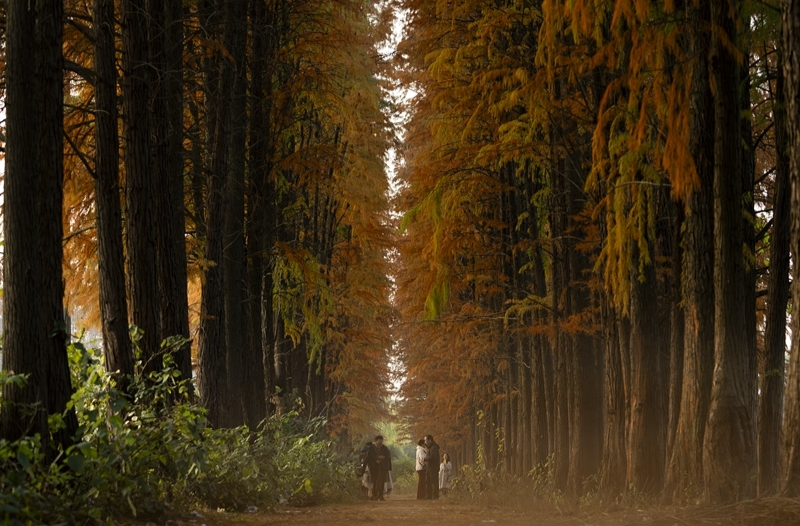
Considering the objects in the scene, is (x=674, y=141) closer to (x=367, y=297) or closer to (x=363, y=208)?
(x=363, y=208)

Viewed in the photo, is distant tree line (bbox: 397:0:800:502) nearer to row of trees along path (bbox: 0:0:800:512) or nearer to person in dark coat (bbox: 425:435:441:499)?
row of trees along path (bbox: 0:0:800:512)

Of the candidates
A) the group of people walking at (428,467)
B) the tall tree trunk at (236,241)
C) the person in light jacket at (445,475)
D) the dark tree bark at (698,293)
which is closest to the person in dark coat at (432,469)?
the group of people walking at (428,467)

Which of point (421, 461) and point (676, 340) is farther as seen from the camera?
point (421, 461)

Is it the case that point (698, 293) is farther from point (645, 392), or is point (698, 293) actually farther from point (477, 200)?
point (477, 200)

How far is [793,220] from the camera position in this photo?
666 cm

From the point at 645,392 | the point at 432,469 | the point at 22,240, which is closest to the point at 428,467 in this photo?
the point at 432,469

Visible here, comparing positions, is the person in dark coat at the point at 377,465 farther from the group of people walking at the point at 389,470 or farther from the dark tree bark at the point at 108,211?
the dark tree bark at the point at 108,211

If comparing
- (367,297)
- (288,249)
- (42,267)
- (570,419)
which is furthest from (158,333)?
(367,297)

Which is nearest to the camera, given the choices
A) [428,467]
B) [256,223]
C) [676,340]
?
[676,340]

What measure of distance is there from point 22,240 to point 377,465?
19.0 meters

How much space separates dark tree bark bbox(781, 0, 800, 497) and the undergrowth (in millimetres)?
4999

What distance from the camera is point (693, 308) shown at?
32.5 ft

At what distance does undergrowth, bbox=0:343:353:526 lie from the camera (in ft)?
21.9

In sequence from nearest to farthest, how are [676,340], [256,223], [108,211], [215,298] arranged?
[108,211] < [676,340] < [215,298] < [256,223]
